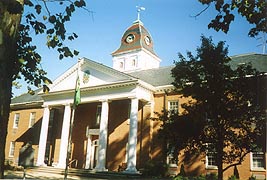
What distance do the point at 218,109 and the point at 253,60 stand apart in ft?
43.7

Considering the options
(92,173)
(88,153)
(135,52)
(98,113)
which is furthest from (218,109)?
(135,52)

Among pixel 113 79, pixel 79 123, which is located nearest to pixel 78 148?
pixel 79 123

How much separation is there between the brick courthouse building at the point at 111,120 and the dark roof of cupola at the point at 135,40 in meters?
17.8

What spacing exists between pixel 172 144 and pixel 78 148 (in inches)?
687

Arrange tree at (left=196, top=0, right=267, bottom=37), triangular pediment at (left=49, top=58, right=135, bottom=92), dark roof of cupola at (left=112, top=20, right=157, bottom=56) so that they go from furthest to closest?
dark roof of cupola at (left=112, top=20, right=157, bottom=56) < triangular pediment at (left=49, top=58, right=135, bottom=92) < tree at (left=196, top=0, right=267, bottom=37)

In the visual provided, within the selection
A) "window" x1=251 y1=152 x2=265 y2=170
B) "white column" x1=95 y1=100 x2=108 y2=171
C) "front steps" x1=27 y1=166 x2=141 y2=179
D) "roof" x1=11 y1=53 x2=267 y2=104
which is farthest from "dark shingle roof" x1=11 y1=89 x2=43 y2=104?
"window" x1=251 y1=152 x2=265 y2=170

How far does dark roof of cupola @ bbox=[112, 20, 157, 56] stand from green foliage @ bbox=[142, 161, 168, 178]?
28.5 m

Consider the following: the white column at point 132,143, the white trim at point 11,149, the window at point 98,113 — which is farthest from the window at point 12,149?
the white column at point 132,143

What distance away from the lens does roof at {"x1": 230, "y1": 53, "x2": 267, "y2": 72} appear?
73.2 ft

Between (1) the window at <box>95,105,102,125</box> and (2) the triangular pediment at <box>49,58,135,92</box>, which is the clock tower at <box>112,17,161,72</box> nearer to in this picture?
(1) the window at <box>95,105,102,125</box>

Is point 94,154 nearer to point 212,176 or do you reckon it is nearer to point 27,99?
point 212,176

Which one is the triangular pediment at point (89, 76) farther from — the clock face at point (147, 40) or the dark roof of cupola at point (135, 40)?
the clock face at point (147, 40)

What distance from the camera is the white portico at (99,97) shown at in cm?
2377

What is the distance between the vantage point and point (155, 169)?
22.3 metres
